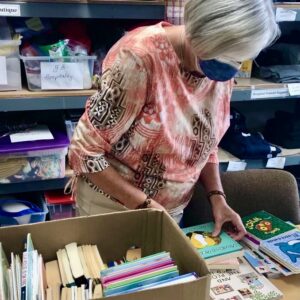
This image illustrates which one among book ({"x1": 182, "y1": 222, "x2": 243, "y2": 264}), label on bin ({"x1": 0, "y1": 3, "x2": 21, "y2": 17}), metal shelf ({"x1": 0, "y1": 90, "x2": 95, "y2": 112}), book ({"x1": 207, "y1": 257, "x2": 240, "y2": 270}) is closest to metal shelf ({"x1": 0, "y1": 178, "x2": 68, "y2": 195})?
metal shelf ({"x1": 0, "y1": 90, "x2": 95, "y2": 112})

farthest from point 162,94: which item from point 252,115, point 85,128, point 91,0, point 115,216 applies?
point 252,115

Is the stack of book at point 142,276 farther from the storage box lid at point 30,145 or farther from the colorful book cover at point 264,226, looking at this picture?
the storage box lid at point 30,145

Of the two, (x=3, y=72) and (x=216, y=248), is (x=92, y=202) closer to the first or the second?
(x=216, y=248)

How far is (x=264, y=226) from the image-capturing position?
120 centimetres

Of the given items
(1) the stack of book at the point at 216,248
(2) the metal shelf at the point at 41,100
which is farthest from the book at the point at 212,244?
(2) the metal shelf at the point at 41,100

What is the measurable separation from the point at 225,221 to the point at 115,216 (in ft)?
1.52

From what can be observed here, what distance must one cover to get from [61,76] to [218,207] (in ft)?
2.93

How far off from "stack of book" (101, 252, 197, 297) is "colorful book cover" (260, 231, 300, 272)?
0.46 meters

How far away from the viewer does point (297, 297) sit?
3.18 feet

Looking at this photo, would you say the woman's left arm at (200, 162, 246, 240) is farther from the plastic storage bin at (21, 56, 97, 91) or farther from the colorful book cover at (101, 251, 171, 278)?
the plastic storage bin at (21, 56, 97, 91)

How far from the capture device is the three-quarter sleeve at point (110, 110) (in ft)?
3.06

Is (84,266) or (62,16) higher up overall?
(62,16)

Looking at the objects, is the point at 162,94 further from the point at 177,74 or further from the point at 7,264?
the point at 7,264

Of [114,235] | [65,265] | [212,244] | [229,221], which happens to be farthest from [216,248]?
[65,265]
